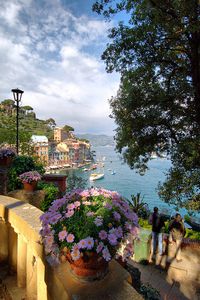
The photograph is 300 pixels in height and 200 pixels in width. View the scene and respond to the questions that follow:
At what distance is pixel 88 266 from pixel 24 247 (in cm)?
90

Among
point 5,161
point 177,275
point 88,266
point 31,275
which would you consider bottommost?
point 177,275

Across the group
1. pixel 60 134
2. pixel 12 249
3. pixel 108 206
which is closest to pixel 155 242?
pixel 12 249

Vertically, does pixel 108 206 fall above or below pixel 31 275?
above

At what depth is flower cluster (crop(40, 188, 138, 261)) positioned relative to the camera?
1.56 m

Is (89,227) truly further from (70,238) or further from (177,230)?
(177,230)

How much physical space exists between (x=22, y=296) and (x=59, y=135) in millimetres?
121205

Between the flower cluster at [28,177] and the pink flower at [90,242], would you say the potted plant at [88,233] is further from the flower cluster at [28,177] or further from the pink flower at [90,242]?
the flower cluster at [28,177]

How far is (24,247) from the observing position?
2207mm

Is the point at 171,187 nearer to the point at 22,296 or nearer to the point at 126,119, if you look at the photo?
the point at 126,119

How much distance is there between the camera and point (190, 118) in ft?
25.0

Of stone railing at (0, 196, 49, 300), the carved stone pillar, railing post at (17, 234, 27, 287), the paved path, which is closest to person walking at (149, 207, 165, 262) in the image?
the paved path

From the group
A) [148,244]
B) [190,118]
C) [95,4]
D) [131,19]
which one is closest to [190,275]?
[148,244]

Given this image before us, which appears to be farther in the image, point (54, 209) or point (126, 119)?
point (126, 119)

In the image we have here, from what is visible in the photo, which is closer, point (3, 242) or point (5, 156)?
point (3, 242)
